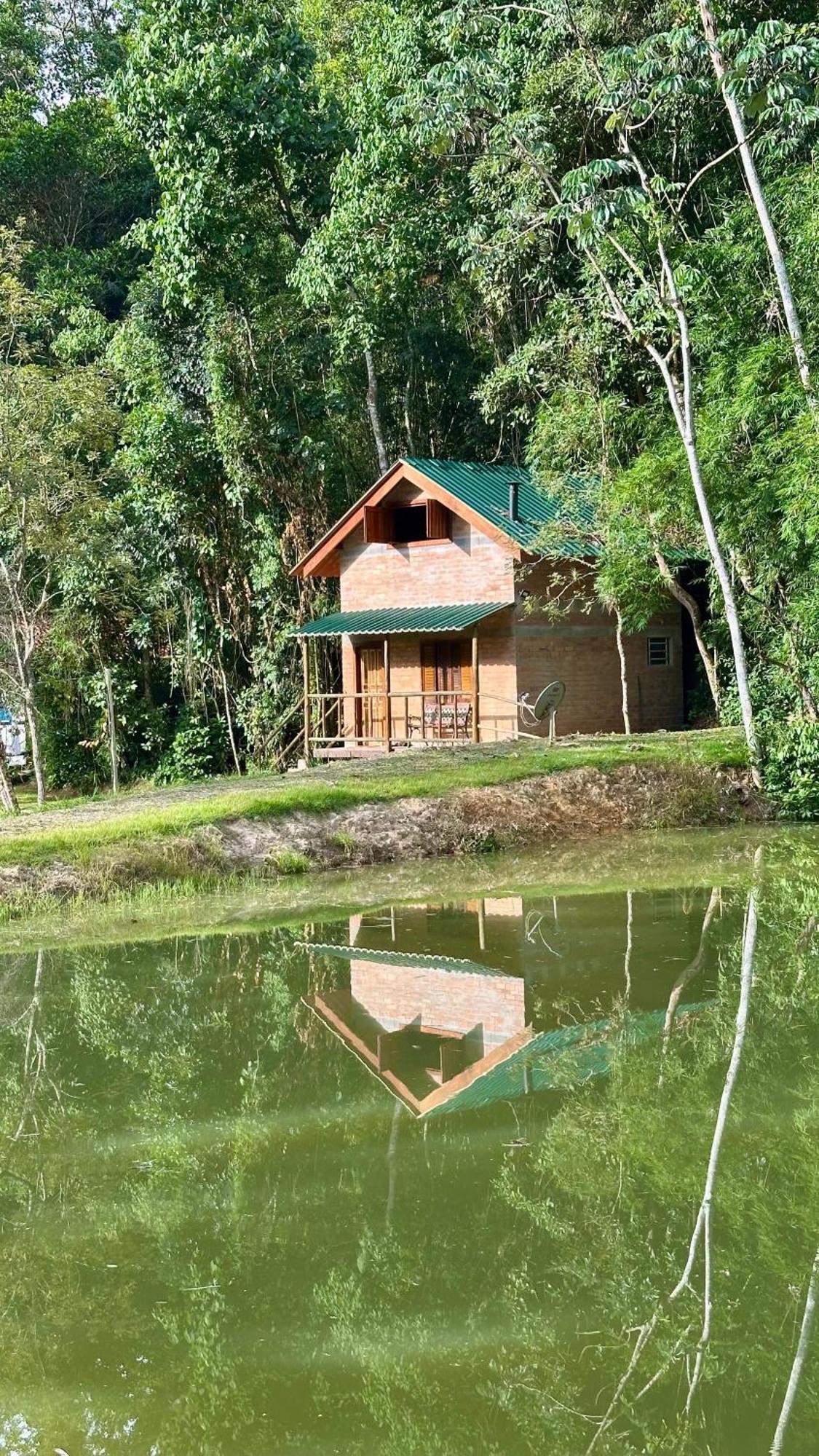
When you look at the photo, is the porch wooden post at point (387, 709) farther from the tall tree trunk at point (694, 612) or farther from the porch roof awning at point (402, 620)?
the tall tree trunk at point (694, 612)

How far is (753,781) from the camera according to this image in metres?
20.6

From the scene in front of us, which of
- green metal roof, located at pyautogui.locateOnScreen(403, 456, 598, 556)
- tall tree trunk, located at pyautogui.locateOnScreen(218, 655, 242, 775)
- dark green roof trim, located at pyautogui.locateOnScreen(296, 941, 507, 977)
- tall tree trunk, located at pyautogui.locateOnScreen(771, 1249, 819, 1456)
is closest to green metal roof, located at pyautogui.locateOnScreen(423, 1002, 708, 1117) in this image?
dark green roof trim, located at pyautogui.locateOnScreen(296, 941, 507, 977)

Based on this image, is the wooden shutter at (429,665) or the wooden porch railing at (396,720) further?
the wooden shutter at (429,665)

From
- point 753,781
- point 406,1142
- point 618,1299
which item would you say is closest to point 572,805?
point 753,781

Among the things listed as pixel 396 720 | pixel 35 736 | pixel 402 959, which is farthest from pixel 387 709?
pixel 402 959

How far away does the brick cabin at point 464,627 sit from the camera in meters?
25.7

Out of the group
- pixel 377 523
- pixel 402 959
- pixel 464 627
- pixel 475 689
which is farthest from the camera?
pixel 377 523

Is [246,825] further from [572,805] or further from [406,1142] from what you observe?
[406,1142]

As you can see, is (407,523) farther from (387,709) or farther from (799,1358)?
(799,1358)

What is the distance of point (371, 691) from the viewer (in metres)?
28.8

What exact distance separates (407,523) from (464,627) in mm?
4304

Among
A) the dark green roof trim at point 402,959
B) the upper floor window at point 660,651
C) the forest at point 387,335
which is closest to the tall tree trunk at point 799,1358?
the dark green roof trim at point 402,959

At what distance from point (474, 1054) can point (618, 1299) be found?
3.46m

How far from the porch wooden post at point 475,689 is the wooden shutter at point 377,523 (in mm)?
3178
